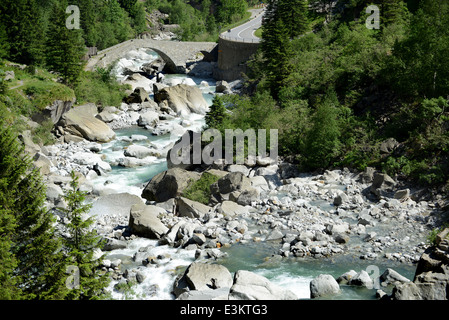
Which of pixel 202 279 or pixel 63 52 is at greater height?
pixel 63 52

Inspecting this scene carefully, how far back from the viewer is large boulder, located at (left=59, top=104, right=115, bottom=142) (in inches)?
1706

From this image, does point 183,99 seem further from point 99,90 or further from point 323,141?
point 323,141

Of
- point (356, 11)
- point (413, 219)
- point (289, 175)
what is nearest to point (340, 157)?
point (289, 175)

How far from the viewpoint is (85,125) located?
44.1 metres

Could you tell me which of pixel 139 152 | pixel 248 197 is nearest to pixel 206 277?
pixel 248 197

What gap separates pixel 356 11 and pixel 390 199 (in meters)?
41.6

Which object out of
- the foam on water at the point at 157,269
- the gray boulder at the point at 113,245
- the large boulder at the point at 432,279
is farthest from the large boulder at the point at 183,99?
the large boulder at the point at 432,279

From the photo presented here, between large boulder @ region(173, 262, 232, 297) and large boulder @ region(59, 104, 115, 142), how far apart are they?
92.3 ft

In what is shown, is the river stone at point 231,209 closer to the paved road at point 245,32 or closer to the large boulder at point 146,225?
the large boulder at point 146,225

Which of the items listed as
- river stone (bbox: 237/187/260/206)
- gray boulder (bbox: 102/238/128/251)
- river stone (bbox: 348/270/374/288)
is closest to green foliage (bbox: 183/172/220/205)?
river stone (bbox: 237/187/260/206)
